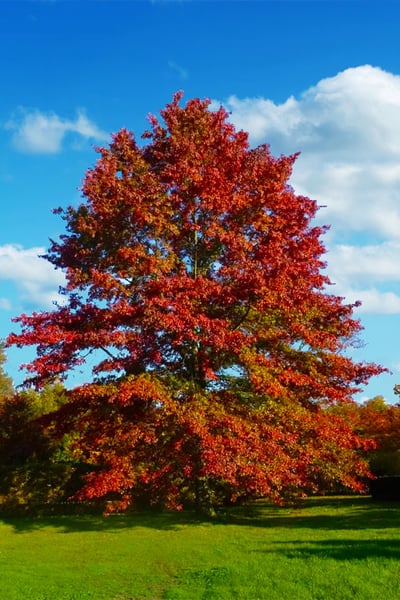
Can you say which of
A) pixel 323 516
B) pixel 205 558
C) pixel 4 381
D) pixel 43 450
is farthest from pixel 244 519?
pixel 4 381

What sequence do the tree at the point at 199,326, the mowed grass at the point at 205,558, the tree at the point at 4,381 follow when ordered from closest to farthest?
the mowed grass at the point at 205,558, the tree at the point at 199,326, the tree at the point at 4,381

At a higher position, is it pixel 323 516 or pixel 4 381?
pixel 4 381

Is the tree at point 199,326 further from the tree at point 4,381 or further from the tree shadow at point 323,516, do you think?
the tree at point 4,381

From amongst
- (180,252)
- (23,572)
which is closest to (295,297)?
(180,252)

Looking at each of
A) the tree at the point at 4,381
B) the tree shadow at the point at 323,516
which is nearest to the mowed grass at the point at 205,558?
the tree shadow at the point at 323,516

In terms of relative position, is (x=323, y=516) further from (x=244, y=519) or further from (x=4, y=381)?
(x=4, y=381)

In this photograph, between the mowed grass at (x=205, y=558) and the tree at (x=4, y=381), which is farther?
the tree at (x=4, y=381)

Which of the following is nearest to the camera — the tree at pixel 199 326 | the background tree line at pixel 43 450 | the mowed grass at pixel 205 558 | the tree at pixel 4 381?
the mowed grass at pixel 205 558

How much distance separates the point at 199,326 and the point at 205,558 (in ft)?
22.0

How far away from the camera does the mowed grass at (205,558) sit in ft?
33.5

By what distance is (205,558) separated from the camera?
13070mm

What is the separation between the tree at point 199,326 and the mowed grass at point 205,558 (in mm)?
1500

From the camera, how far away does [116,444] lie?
17891mm

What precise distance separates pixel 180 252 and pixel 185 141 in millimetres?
4061
